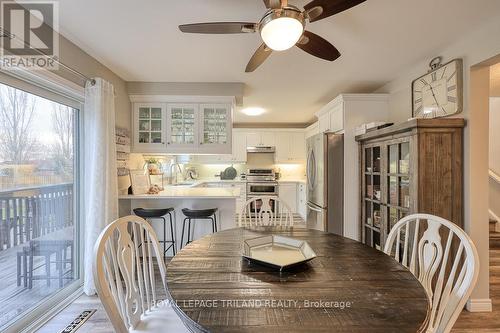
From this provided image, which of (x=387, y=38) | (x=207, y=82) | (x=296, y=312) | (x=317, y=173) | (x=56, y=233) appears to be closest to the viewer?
(x=296, y=312)

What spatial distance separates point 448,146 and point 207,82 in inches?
107

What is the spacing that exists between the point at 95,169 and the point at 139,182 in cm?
92

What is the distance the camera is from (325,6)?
1.28m

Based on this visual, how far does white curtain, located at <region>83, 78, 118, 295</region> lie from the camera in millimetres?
2402

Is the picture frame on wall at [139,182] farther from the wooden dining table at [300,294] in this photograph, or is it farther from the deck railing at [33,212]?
the wooden dining table at [300,294]

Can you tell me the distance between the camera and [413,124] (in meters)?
2.23

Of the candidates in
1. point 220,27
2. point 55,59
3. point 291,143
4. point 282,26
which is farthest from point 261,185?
point 282,26

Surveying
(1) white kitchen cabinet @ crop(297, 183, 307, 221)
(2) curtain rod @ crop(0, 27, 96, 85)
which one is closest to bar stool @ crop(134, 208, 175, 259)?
(2) curtain rod @ crop(0, 27, 96, 85)

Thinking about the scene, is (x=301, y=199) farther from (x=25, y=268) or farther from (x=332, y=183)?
(x=25, y=268)

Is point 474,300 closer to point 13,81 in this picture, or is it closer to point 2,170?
point 2,170

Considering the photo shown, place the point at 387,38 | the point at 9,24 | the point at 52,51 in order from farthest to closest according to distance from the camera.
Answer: the point at 387,38 → the point at 52,51 → the point at 9,24

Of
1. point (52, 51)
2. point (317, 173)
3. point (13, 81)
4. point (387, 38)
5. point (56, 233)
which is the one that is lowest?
point (56, 233)

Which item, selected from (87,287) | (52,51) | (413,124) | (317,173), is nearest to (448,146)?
(413,124)

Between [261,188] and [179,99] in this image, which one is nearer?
[179,99]
